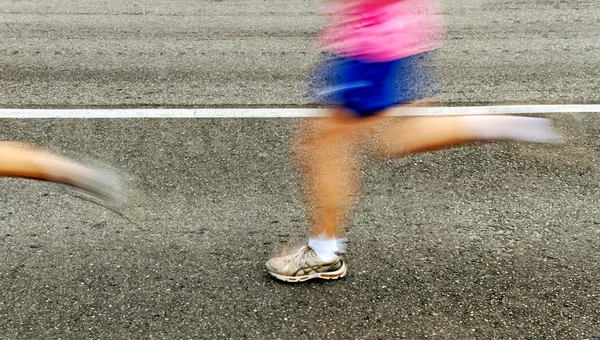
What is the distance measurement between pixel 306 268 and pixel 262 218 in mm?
620

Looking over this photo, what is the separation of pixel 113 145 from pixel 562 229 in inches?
103

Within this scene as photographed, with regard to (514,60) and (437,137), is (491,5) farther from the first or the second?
(437,137)

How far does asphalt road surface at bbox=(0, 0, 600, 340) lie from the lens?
3.17 meters

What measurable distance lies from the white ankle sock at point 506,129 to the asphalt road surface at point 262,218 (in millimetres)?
647

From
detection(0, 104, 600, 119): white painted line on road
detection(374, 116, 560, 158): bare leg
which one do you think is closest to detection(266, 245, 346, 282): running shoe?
detection(374, 116, 560, 158): bare leg

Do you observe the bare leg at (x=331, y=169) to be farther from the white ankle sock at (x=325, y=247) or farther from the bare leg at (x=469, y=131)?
the bare leg at (x=469, y=131)

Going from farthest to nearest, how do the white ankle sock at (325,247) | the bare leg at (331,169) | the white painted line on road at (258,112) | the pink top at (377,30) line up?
the white painted line on road at (258,112) < the white ankle sock at (325,247) < the bare leg at (331,169) < the pink top at (377,30)

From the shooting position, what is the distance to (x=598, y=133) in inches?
192

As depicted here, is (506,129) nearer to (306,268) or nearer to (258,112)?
(306,268)

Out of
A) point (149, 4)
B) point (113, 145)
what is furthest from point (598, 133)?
point (149, 4)

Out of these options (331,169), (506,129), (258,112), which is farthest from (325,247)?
(258,112)

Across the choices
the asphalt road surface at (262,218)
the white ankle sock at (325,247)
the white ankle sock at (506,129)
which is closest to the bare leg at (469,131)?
the white ankle sock at (506,129)

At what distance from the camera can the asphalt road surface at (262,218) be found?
125 inches

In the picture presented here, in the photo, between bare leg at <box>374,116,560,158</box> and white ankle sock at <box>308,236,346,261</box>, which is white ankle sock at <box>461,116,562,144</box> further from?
white ankle sock at <box>308,236,346,261</box>
